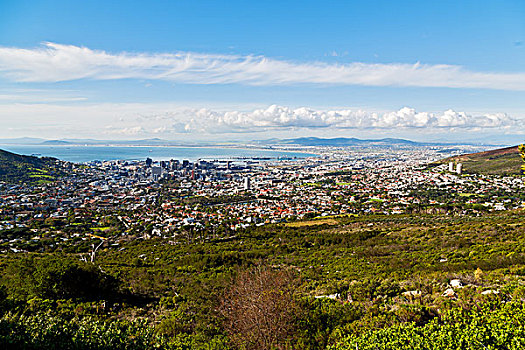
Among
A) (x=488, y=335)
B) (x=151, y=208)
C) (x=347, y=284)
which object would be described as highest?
(x=488, y=335)

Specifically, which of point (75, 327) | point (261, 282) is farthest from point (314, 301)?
point (75, 327)

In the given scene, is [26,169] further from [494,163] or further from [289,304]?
[494,163]

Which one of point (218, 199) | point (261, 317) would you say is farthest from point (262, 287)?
point (218, 199)

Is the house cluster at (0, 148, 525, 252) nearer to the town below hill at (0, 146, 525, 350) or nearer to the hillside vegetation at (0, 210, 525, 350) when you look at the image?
the town below hill at (0, 146, 525, 350)

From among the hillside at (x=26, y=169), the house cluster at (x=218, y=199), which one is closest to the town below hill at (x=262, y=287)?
the house cluster at (x=218, y=199)

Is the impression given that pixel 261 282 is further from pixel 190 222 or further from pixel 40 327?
pixel 190 222

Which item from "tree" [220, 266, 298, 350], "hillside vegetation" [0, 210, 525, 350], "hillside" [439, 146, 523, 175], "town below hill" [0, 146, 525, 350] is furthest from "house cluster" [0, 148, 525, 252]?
"tree" [220, 266, 298, 350]
